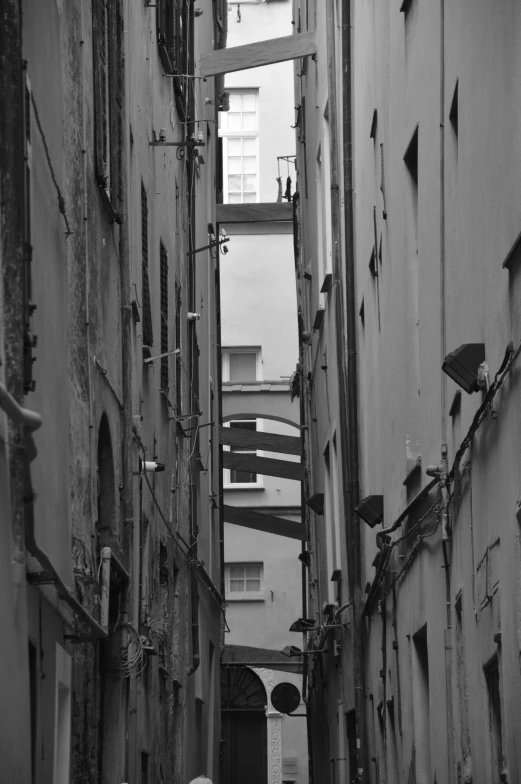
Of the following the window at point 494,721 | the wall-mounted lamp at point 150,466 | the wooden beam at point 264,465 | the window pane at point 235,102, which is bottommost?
the window at point 494,721

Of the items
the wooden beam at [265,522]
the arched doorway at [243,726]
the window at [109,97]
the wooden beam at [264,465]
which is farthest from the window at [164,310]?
the arched doorway at [243,726]

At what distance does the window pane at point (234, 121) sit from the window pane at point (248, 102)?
289mm

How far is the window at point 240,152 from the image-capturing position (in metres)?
36.3

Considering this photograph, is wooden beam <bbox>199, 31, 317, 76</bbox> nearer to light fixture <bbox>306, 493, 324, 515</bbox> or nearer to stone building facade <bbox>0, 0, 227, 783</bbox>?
stone building facade <bbox>0, 0, 227, 783</bbox>

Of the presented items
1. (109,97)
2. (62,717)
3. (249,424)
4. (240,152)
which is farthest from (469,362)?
(240,152)

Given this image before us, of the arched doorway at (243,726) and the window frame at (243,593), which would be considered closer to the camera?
the arched doorway at (243,726)

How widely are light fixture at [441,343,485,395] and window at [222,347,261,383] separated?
26.7m

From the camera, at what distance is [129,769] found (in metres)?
11.6

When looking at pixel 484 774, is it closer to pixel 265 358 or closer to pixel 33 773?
pixel 33 773

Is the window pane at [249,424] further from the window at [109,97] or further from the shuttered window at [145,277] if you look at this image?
the window at [109,97]

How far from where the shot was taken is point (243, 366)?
3416 cm

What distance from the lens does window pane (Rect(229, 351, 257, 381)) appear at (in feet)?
112

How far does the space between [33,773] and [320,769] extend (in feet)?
57.6

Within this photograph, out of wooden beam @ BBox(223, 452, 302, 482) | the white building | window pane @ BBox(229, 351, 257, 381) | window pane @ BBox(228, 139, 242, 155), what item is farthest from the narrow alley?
window pane @ BBox(228, 139, 242, 155)
